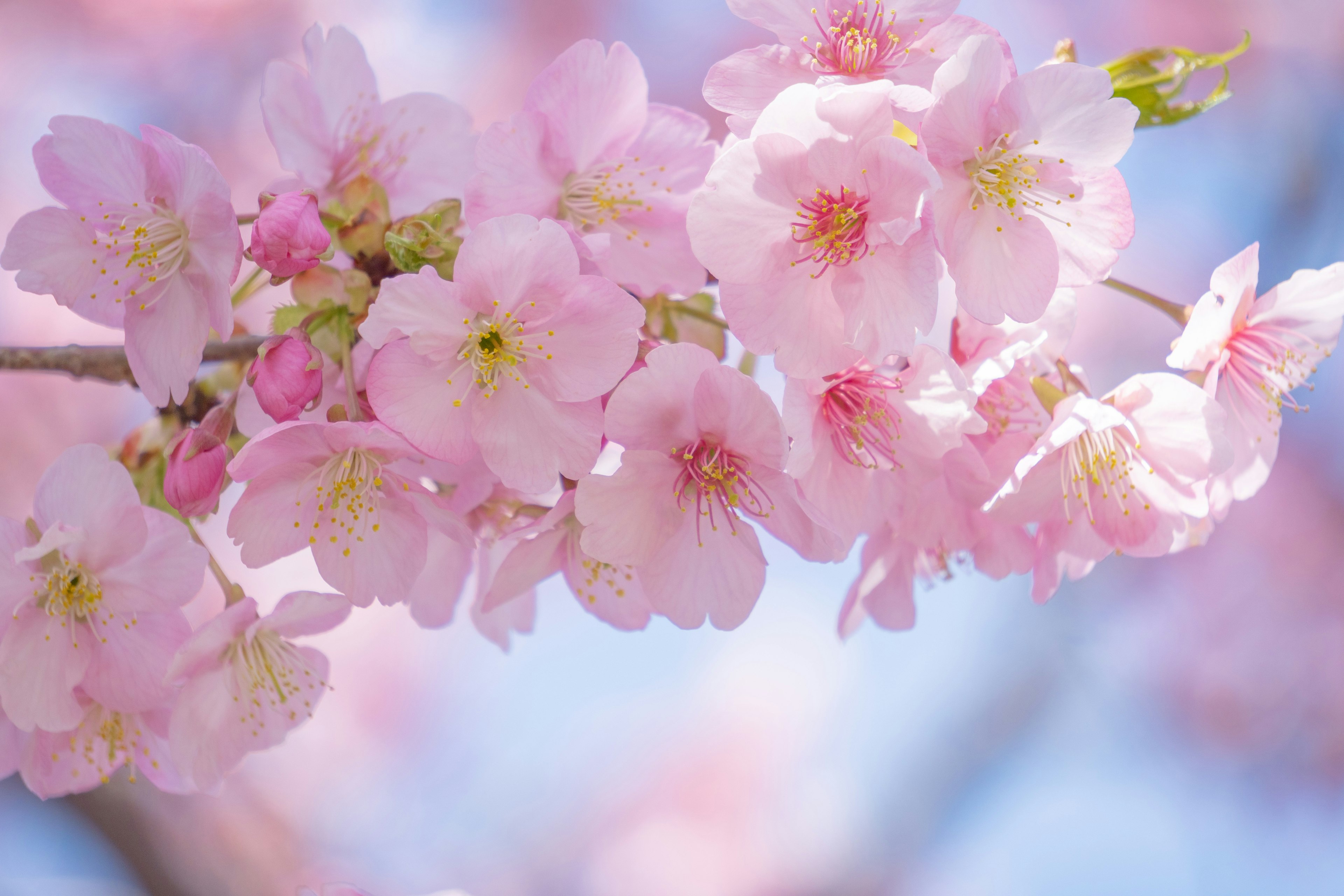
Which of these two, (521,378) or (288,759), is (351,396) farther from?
(288,759)

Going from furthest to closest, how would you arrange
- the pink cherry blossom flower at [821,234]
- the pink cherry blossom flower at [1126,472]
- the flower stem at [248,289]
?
1. the flower stem at [248,289]
2. the pink cherry blossom flower at [1126,472]
3. the pink cherry blossom flower at [821,234]

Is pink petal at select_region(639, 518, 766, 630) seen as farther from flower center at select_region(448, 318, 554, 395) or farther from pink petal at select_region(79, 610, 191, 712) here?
pink petal at select_region(79, 610, 191, 712)

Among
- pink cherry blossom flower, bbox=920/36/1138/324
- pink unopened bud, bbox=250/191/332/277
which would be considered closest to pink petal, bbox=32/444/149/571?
pink unopened bud, bbox=250/191/332/277

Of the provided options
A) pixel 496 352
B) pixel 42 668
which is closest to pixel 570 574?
pixel 496 352

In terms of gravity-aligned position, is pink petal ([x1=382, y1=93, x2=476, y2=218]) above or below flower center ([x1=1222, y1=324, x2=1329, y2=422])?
above

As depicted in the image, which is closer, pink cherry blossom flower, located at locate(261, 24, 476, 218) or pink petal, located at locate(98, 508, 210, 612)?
pink petal, located at locate(98, 508, 210, 612)

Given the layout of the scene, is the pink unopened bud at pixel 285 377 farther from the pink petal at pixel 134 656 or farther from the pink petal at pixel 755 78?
the pink petal at pixel 755 78

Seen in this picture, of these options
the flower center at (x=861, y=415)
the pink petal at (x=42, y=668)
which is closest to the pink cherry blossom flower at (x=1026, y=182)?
the flower center at (x=861, y=415)

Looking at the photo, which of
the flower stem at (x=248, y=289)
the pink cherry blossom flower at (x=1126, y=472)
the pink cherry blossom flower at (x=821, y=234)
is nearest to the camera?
the pink cherry blossom flower at (x=821, y=234)
